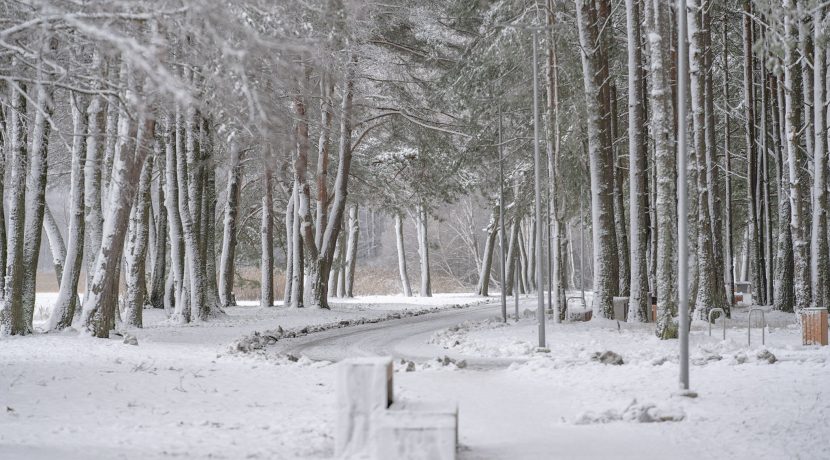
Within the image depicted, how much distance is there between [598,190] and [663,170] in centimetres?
387

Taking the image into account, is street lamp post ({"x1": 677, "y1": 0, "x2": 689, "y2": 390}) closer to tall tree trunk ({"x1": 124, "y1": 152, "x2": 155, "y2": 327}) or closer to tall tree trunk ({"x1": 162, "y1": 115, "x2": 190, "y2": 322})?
tall tree trunk ({"x1": 124, "y1": 152, "x2": 155, "y2": 327})

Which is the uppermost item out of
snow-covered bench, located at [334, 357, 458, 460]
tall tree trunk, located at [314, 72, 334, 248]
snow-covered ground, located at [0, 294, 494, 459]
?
tall tree trunk, located at [314, 72, 334, 248]

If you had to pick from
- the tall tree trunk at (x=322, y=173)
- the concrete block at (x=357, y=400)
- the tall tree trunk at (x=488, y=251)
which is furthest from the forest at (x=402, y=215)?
the tall tree trunk at (x=488, y=251)

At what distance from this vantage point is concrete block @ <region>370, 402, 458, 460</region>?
23.6 feet

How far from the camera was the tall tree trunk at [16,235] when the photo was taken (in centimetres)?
1722

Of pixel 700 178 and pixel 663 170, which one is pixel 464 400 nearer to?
pixel 663 170

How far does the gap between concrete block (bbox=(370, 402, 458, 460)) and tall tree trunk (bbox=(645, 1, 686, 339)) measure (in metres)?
11.6

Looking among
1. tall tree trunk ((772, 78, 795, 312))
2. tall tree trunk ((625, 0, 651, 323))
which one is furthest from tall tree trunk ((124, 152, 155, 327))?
tall tree trunk ((772, 78, 795, 312))

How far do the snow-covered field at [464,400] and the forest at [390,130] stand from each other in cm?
230

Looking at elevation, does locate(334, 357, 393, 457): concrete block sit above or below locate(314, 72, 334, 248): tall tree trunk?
below

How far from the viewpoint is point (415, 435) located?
729cm

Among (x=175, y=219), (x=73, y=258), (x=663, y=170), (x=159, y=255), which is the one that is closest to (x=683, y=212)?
(x=663, y=170)

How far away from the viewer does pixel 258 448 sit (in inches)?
323

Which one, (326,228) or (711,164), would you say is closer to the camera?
(711,164)
